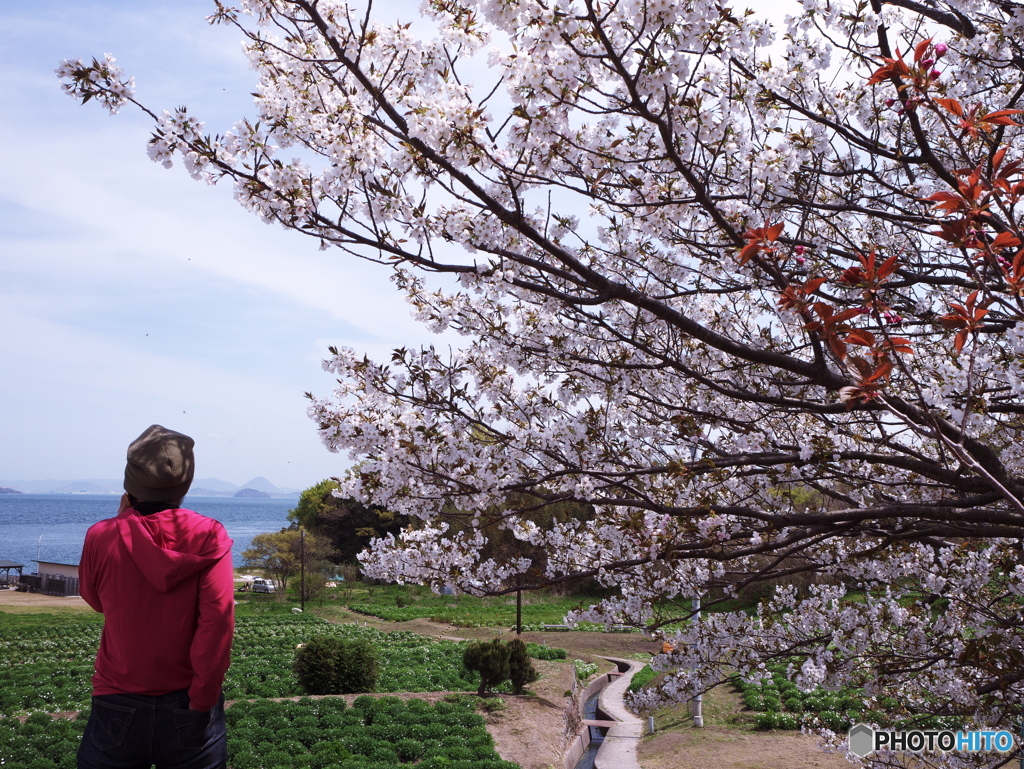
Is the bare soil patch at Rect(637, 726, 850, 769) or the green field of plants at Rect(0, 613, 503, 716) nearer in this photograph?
the bare soil patch at Rect(637, 726, 850, 769)

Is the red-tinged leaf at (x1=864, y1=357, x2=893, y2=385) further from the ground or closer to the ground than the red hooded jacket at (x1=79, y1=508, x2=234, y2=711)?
further from the ground

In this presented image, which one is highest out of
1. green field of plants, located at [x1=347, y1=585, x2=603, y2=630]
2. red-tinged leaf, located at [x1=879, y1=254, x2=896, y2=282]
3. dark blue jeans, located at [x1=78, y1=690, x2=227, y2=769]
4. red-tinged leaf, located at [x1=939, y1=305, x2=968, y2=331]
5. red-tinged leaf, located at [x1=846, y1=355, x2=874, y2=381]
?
red-tinged leaf, located at [x1=879, y1=254, x2=896, y2=282]

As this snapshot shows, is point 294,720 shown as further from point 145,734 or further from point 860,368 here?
point 860,368

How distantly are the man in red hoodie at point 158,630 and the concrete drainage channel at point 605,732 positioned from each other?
664 cm

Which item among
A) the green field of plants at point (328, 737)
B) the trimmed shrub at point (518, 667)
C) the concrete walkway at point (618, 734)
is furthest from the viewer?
the trimmed shrub at point (518, 667)

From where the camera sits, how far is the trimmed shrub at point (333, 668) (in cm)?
1041

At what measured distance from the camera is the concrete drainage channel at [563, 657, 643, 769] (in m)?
9.77

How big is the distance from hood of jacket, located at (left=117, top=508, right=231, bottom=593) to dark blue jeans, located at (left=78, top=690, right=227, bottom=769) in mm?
340

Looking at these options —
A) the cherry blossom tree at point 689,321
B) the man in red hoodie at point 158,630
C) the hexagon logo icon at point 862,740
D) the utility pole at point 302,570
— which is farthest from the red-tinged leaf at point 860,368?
the utility pole at point 302,570

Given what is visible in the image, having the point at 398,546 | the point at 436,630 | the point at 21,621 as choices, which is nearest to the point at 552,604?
the point at 436,630

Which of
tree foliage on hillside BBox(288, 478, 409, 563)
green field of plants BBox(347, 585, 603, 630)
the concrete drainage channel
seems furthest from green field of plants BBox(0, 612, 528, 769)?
tree foliage on hillside BBox(288, 478, 409, 563)

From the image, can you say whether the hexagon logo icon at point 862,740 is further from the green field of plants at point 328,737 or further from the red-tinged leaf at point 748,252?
the green field of plants at point 328,737

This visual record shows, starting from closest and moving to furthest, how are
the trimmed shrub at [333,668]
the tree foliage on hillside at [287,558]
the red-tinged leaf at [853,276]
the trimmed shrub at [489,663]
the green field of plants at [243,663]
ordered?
the red-tinged leaf at [853,276] → the green field of plants at [243,663] → the trimmed shrub at [333,668] → the trimmed shrub at [489,663] → the tree foliage on hillside at [287,558]

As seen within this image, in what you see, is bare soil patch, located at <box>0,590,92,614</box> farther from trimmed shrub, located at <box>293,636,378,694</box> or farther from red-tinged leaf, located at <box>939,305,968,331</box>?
red-tinged leaf, located at <box>939,305,968,331</box>
